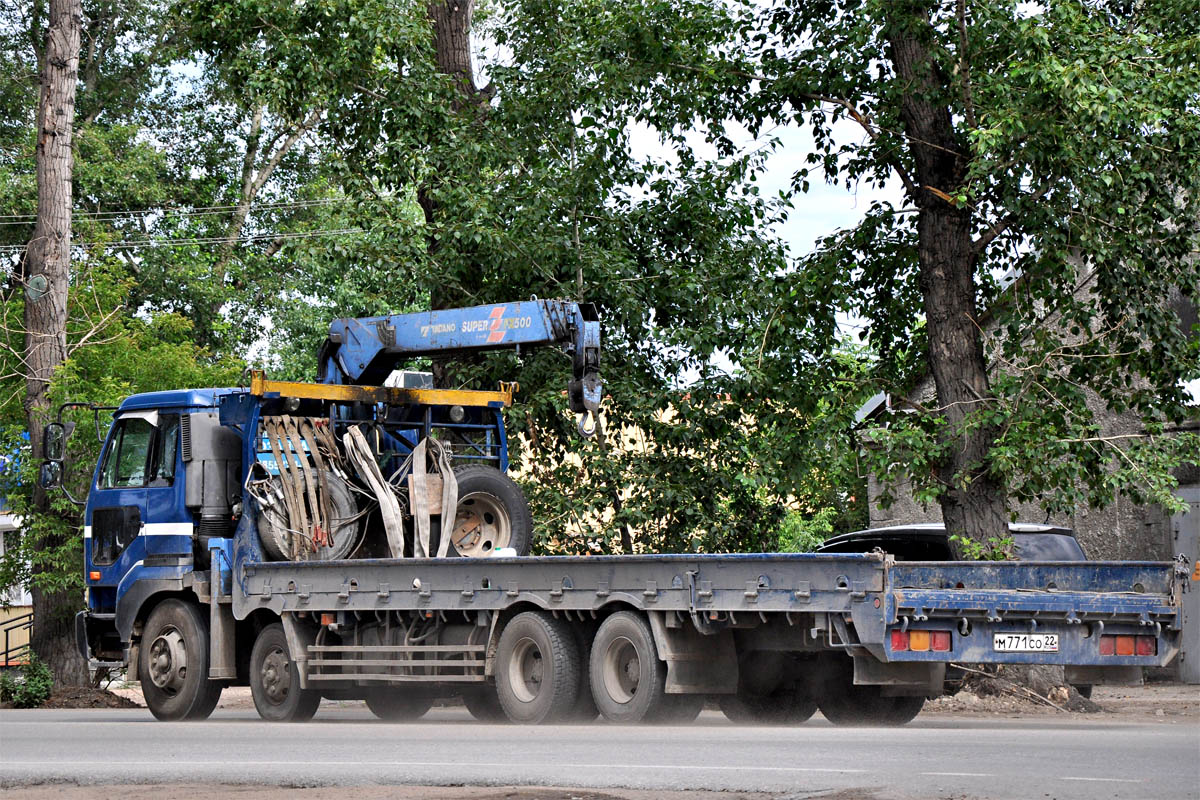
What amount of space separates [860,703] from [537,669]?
2.71m

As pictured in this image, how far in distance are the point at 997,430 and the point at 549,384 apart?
Answer: 567 centimetres

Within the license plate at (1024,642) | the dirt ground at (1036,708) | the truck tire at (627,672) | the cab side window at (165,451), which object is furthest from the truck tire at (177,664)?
the license plate at (1024,642)

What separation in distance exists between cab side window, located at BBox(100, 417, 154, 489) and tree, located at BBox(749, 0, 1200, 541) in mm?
7399

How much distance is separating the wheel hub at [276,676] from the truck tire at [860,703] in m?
4.96

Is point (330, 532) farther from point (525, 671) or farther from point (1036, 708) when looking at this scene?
point (1036, 708)

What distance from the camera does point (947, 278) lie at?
60.2 feet

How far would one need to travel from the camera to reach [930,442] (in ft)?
57.0

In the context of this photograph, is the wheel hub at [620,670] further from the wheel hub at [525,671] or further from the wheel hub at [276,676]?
the wheel hub at [276,676]

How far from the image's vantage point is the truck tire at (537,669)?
1349cm

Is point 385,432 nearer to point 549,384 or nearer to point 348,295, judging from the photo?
point 549,384

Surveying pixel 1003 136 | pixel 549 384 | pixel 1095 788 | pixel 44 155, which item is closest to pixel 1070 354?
pixel 1003 136

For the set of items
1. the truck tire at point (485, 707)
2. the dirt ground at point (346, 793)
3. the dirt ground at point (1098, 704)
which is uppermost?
the truck tire at point (485, 707)

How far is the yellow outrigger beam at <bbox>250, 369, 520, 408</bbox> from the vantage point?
52.9 ft

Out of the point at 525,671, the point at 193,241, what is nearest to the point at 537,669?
the point at 525,671
